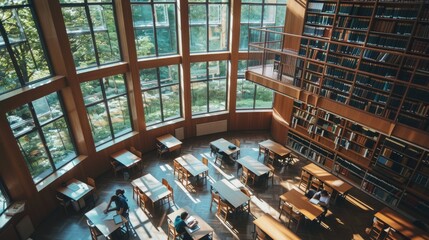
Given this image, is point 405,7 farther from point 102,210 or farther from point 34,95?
point 34,95

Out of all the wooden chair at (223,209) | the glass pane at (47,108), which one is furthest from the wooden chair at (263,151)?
the glass pane at (47,108)

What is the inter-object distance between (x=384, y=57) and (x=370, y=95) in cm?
107

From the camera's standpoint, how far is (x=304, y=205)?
696 centimetres

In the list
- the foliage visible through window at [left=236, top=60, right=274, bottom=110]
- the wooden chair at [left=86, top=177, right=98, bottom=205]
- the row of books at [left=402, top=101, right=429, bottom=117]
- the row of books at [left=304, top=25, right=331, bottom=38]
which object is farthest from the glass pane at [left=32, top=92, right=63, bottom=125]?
the row of books at [left=402, top=101, right=429, bottom=117]

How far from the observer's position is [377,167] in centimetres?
788

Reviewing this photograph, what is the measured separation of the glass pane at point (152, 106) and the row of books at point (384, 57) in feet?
22.9

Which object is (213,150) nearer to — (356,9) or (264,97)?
(264,97)

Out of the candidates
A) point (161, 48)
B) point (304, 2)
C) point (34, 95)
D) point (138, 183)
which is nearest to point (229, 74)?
point (161, 48)

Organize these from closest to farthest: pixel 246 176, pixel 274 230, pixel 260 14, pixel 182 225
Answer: pixel 182 225
pixel 274 230
pixel 246 176
pixel 260 14

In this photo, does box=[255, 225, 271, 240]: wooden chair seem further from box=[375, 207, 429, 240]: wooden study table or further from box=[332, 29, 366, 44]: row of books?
box=[332, 29, 366, 44]: row of books

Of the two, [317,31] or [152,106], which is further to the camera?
[152,106]

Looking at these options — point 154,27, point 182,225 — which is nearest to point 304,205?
point 182,225

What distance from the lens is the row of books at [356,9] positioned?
23.9 ft

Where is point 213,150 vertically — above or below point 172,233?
above
